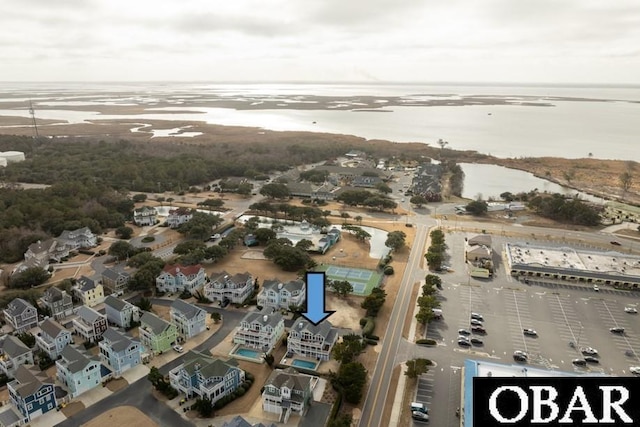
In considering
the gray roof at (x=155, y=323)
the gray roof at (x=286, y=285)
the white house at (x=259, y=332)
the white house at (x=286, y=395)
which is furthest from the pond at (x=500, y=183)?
the gray roof at (x=155, y=323)

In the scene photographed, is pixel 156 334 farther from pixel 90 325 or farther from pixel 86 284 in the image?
pixel 86 284

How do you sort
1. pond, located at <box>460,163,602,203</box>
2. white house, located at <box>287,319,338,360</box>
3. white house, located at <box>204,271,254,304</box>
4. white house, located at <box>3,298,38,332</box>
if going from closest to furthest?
1. white house, located at <box>287,319,338,360</box>
2. white house, located at <box>3,298,38,332</box>
3. white house, located at <box>204,271,254,304</box>
4. pond, located at <box>460,163,602,203</box>

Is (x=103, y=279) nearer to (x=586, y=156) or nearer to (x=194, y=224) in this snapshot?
(x=194, y=224)

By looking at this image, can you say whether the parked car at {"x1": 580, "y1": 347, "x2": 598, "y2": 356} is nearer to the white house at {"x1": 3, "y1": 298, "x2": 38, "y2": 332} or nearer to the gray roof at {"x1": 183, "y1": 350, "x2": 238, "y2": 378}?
the gray roof at {"x1": 183, "y1": 350, "x2": 238, "y2": 378}

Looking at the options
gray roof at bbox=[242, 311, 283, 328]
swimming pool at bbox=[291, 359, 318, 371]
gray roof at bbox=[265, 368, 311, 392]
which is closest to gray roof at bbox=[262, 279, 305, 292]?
gray roof at bbox=[242, 311, 283, 328]

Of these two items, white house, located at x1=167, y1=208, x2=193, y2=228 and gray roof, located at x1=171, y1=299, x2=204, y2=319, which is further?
white house, located at x1=167, y1=208, x2=193, y2=228

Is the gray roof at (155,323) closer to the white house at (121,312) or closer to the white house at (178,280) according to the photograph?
the white house at (121,312)

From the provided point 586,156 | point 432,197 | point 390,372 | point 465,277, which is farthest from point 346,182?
point 586,156
